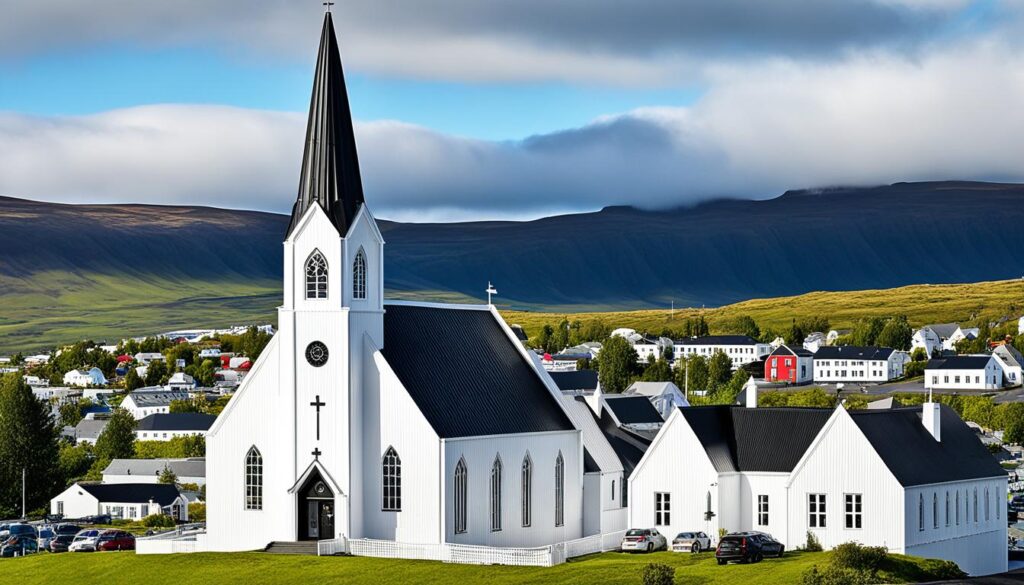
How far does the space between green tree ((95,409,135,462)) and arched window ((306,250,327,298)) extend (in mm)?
111165

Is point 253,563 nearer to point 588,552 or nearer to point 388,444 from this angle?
point 388,444

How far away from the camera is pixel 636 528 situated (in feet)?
228

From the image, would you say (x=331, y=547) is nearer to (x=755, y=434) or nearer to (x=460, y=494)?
(x=460, y=494)

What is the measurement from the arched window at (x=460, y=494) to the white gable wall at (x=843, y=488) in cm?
1266

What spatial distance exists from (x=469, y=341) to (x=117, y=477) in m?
87.5

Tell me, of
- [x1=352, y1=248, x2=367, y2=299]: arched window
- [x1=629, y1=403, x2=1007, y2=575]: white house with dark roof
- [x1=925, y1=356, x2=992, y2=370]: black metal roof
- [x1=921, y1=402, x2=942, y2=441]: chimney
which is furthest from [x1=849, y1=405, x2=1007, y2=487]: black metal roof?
[x1=925, y1=356, x2=992, y2=370]: black metal roof

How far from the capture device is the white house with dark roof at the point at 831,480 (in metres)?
65.1

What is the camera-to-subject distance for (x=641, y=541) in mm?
65688

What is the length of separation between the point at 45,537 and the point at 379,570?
3752 centimetres

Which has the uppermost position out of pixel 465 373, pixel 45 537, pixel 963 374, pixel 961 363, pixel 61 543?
pixel 465 373

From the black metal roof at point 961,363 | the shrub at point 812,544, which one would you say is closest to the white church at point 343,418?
the shrub at point 812,544

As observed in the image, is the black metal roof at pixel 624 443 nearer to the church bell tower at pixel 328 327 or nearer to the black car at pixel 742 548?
the black car at pixel 742 548

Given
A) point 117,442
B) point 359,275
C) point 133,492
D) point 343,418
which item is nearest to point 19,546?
point 343,418

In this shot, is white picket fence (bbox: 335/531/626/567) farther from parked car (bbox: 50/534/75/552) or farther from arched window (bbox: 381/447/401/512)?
parked car (bbox: 50/534/75/552)
